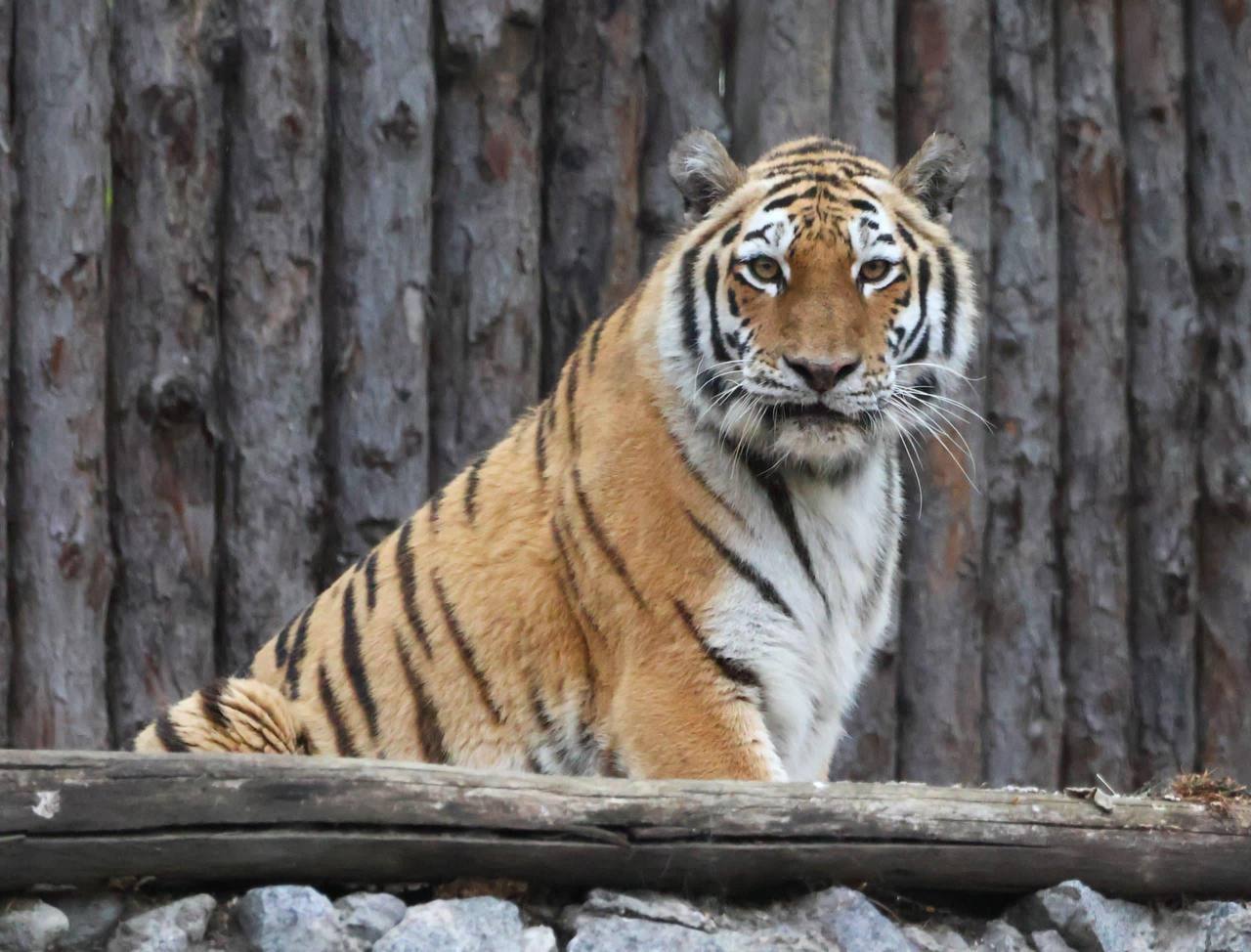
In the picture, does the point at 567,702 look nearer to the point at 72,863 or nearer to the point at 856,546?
the point at 856,546

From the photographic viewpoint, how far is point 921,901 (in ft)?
10.2

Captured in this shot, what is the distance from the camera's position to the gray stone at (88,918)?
8.52 ft

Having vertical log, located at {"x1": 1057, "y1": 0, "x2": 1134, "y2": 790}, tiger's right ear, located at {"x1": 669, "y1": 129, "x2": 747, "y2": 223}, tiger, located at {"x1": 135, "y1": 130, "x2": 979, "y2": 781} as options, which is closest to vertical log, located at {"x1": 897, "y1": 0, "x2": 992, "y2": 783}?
vertical log, located at {"x1": 1057, "y1": 0, "x2": 1134, "y2": 790}

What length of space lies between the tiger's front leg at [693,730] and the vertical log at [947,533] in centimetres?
220

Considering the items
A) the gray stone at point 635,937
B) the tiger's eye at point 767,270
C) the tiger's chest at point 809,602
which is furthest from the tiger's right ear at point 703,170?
the gray stone at point 635,937

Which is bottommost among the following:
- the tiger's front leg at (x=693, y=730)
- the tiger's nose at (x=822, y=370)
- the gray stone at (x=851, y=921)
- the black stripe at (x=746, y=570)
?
the gray stone at (x=851, y=921)

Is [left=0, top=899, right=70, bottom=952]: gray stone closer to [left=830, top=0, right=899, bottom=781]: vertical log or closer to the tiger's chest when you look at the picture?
the tiger's chest

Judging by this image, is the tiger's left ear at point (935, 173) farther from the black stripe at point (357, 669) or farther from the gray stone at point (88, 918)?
the gray stone at point (88, 918)

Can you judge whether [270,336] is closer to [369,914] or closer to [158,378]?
[158,378]

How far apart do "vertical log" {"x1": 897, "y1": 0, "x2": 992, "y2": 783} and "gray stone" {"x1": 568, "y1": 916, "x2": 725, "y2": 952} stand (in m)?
3.21

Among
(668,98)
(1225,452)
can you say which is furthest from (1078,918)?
(1225,452)

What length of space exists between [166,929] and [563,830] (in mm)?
601

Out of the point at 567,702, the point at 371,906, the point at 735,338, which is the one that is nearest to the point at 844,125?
the point at 735,338

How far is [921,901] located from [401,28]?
3.28 m
